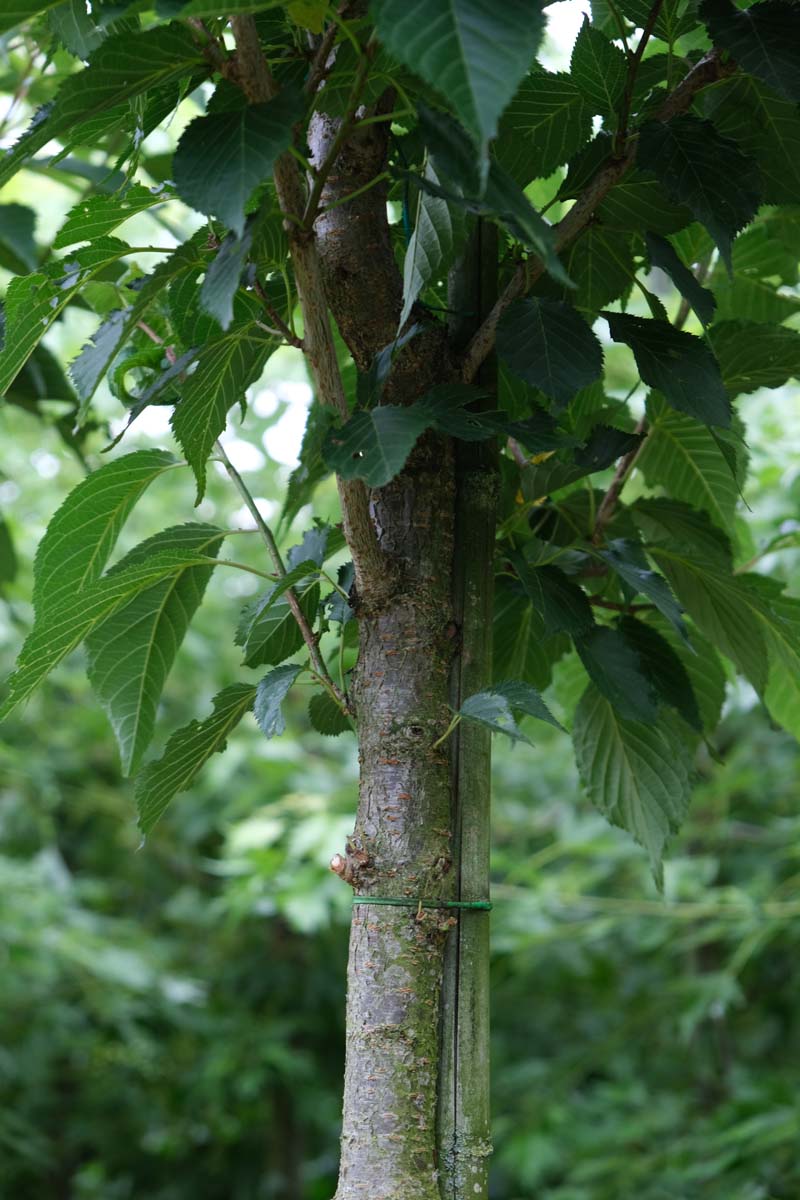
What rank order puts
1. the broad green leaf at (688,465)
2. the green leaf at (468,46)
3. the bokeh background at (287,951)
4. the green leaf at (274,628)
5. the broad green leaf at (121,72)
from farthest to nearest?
the bokeh background at (287,951), the broad green leaf at (688,465), the green leaf at (274,628), the broad green leaf at (121,72), the green leaf at (468,46)

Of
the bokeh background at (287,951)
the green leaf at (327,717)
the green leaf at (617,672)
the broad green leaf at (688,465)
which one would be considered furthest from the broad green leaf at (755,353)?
the bokeh background at (287,951)

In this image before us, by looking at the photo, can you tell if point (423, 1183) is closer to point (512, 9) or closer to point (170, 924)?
point (512, 9)

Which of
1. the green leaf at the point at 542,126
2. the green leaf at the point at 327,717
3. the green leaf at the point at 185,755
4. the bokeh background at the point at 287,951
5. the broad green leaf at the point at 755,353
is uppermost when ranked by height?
the bokeh background at the point at 287,951

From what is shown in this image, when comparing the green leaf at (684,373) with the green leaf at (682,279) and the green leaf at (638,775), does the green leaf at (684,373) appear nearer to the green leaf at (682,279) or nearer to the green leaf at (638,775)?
the green leaf at (682,279)

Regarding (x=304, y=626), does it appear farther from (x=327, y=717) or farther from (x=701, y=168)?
(x=701, y=168)

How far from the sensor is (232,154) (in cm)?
43

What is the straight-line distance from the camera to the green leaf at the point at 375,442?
18.7 inches

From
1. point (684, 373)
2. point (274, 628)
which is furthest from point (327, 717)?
point (684, 373)

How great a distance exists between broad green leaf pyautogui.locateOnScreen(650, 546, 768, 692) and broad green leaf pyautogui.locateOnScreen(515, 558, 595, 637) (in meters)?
0.08

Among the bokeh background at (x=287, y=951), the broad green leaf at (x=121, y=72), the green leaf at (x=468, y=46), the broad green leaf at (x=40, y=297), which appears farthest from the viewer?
the bokeh background at (x=287, y=951)

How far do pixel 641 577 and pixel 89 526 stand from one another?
0.30m

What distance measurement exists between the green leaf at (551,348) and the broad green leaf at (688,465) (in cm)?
22

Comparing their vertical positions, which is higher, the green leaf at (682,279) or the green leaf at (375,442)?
the green leaf at (682,279)

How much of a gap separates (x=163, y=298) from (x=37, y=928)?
9.01 feet
